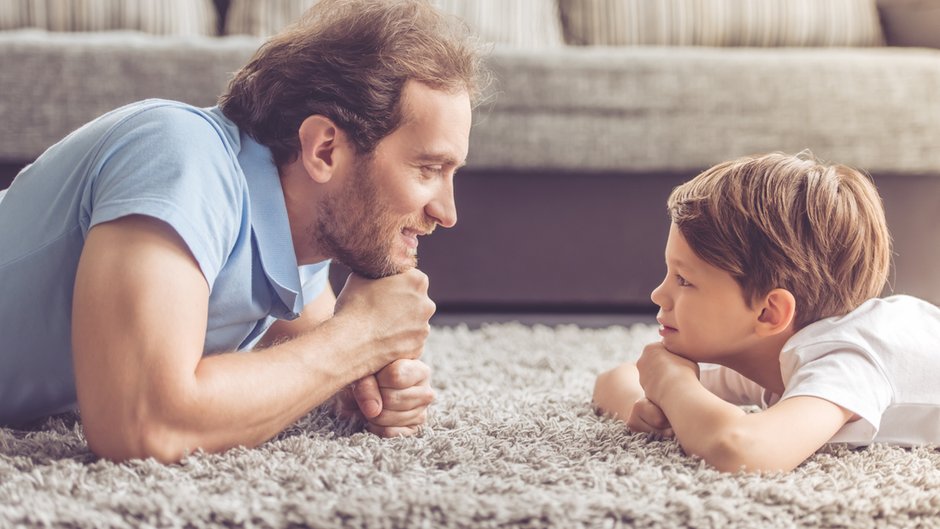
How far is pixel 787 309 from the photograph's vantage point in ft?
3.46

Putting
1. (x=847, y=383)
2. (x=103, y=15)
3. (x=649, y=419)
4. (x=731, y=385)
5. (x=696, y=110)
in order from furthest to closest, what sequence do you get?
(x=103, y=15)
(x=696, y=110)
(x=731, y=385)
(x=649, y=419)
(x=847, y=383)

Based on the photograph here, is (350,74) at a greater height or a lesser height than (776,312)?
greater

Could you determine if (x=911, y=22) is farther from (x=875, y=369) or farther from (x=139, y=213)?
(x=139, y=213)

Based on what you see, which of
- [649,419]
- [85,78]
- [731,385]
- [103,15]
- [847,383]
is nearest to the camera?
[847,383]

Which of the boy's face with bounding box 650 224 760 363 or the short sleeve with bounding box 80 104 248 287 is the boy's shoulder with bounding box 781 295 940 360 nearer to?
the boy's face with bounding box 650 224 760 363

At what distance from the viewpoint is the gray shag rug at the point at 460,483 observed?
0.77 meters

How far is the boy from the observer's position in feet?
3.26

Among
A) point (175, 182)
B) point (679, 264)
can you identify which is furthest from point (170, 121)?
point (679, 264)

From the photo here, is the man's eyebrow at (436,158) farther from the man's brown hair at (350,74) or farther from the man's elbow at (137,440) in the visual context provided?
the man's elbow at (137,440)

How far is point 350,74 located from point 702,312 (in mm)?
480

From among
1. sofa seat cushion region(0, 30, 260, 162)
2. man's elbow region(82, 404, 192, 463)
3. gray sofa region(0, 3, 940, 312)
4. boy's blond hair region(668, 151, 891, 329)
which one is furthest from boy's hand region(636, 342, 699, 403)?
sofa seat cushion region(0, 30, 260, 162)

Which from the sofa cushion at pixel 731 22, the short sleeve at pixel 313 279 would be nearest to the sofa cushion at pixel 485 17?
the sofa cushion at pixel 731 22

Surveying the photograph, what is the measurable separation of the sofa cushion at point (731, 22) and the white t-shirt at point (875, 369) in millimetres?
1276

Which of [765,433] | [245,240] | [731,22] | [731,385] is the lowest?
[731,385]
